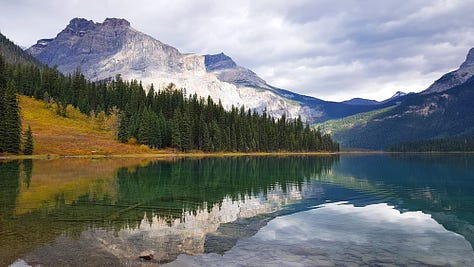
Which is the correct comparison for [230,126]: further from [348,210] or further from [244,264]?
[244,264]

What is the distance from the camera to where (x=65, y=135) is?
13775 centimetres

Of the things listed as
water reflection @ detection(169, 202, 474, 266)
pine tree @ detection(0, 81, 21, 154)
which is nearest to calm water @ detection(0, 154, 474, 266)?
water reflection @ detection(169, 202, 474, 266)

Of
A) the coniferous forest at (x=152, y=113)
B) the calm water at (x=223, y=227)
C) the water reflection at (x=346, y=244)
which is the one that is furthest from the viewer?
the coniferous forest at (x=152, y=113)

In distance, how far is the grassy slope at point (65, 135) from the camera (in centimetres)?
12097

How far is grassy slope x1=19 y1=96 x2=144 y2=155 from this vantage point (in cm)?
12097

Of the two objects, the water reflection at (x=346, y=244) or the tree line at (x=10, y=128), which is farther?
the tree line at (x=10, y=128)

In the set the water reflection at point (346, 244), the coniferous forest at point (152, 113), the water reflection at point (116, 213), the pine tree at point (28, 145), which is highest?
the coniferous forest at point (152, 113)

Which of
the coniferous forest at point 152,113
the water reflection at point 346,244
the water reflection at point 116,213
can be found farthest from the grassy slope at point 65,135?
the water reflection at point 346,244

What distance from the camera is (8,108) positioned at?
334ft

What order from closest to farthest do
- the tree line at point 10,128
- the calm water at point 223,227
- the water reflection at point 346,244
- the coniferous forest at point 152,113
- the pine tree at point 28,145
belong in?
the water reflection at point 346,244
the calm water at point 223,227
the tree line at point 10,128
the pine tree at point 28,145
the coniferous forest at point 152,113

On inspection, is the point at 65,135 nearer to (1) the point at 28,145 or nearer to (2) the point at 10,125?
(1) the point at 28,145

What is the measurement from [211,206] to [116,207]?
850 cm

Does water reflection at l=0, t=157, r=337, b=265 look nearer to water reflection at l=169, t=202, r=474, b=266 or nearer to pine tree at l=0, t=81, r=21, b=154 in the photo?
water reflection at l=169, t=202, r=474, b=266

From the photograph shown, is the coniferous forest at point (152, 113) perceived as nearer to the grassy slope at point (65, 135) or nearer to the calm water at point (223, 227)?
the grassy slope at point (65, 135)
